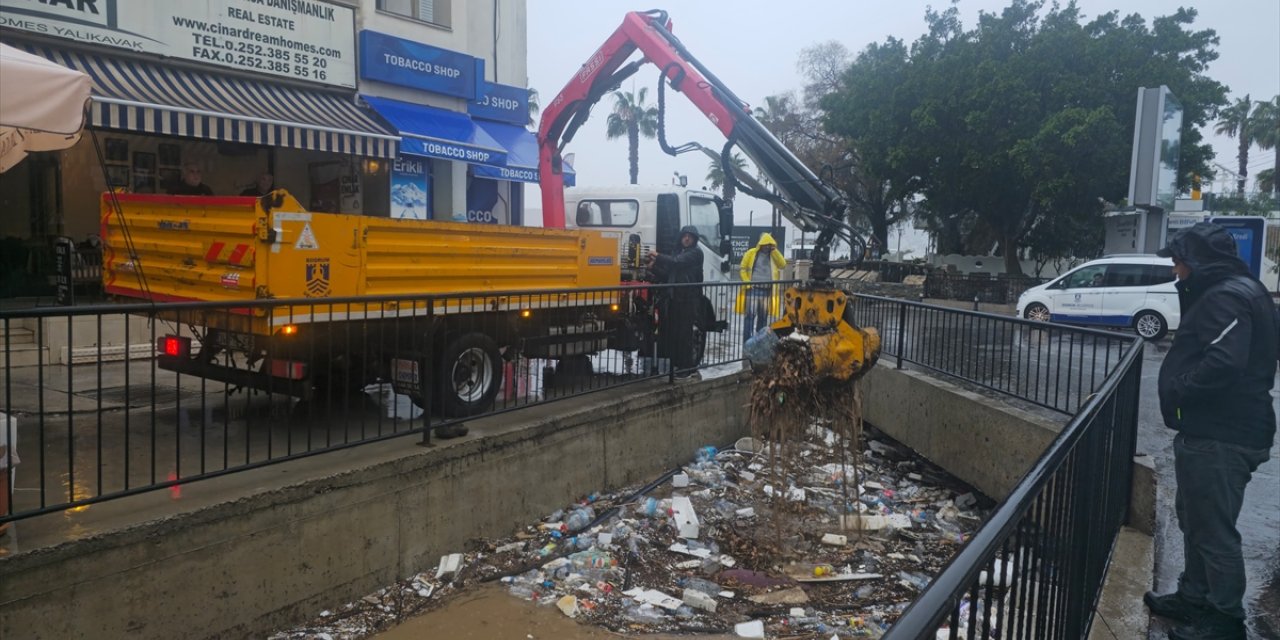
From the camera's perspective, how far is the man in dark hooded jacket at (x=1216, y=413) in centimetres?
391

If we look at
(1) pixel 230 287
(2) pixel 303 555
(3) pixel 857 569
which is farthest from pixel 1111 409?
(1) pixel 230 287

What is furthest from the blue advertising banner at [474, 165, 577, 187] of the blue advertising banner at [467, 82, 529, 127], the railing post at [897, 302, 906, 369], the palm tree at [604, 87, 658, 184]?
the palm tree at [604, 87, 658, 184]

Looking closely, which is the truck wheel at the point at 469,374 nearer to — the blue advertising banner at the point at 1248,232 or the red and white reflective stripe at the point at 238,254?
the red and white reflective stripe at the point at 238,254

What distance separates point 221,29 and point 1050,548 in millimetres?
11285

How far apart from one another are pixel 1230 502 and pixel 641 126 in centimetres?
5889

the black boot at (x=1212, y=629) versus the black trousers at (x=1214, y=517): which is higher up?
the black trousers at (x=1214, y=517)

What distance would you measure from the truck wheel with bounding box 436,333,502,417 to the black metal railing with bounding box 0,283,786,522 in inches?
0.6

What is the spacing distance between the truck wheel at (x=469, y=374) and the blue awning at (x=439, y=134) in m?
6.09

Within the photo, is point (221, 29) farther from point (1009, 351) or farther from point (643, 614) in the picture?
point (1009, 351)

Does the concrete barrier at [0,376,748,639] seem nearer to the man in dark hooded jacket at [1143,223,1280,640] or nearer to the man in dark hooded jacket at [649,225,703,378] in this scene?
the man in dark hooded jacket at [649,225,703,378]

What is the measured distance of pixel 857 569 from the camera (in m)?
6.11

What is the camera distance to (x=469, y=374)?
6.90m

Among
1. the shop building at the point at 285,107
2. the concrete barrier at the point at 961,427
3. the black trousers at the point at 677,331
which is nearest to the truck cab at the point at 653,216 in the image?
the shop building at the point at 285,107

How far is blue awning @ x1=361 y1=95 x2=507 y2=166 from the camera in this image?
12234mm
